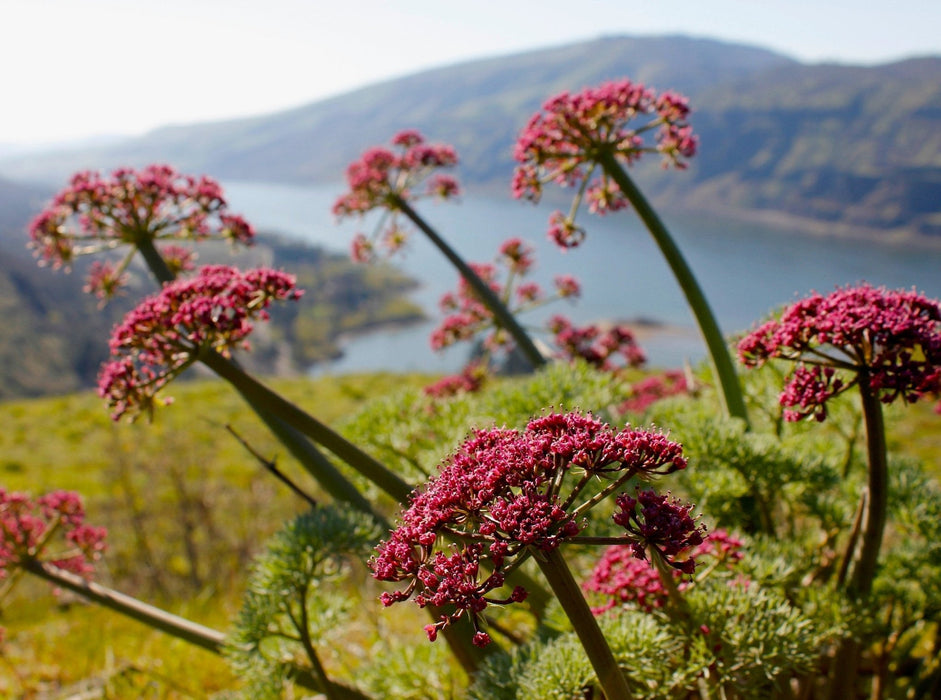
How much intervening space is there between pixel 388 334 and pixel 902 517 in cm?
15072

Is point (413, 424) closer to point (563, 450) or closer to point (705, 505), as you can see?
point (705, 505)

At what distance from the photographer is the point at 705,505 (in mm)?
3143

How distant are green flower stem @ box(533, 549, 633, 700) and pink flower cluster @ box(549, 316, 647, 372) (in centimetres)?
372

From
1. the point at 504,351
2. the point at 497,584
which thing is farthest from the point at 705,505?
the point at 504,351

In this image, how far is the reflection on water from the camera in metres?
107

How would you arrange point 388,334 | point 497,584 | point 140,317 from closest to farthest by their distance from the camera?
1. point 497,584
2. point 140,317
3. point 388,334

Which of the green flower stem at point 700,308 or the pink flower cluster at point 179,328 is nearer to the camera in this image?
the pink flower cluster at point 179,328

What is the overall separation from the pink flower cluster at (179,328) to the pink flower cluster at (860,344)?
5.85 feet

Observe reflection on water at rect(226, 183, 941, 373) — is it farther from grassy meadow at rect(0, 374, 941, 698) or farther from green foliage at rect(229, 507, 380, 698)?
green foliage at rect(229, 507, 380, 698)

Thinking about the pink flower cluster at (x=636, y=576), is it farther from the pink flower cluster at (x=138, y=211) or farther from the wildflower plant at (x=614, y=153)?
the pink flower cluster at (x=138, y=211)

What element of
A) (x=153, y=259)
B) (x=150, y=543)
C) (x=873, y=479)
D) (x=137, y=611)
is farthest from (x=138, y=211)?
(x=150, y=543)

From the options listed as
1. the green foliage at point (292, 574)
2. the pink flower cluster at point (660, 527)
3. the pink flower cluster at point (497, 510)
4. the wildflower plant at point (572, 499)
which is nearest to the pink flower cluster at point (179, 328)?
the wildflower plant at point (572, 499)

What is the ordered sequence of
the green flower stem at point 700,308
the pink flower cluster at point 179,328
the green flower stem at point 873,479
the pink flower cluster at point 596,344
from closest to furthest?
the green flower stem at point 873,479 → the pink flower cluster at point 179,328 → the green flower stem at point 700,308 → the pink flower cluster at point 596,344

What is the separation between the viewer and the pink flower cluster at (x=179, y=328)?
250cm
